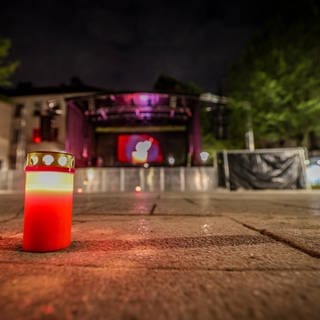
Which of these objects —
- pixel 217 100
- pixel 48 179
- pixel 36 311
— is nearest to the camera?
pixel 36 311

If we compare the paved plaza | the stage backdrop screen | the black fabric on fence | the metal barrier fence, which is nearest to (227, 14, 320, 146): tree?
the black fabric on fence

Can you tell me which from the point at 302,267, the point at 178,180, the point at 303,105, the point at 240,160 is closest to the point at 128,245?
the point at 302,267

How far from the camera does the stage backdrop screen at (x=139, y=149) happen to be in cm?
1344

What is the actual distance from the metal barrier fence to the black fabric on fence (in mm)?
1192

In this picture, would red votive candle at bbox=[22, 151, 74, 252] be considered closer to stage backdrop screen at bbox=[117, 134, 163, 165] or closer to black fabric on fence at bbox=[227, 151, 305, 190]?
black fabric on fence at bbox=[227, 151, 305, 190]

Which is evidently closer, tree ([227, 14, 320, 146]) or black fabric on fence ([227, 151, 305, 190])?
black fabric on fence ([227, 151, 305, 190])

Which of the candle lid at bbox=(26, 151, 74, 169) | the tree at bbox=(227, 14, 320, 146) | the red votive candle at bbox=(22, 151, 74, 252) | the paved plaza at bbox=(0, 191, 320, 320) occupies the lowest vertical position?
the paved plaza at bbox=(0, 191, 320, 320)

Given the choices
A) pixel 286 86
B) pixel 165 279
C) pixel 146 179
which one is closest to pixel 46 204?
pixel 165 279

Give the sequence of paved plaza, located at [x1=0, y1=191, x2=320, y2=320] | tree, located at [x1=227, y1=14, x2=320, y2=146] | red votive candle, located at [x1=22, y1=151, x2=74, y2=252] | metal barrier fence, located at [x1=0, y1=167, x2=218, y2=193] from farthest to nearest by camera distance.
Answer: tree, located at [x1=227, y1=14, x2=320, y2=146] → metal barrier fence, located at [x1=0, y1=167, x2=218, y2=193] → red votive candle, located at [x1=22, y1=151, x2=74, y2=252] → paved plaza, located at [x1=0, y1=191, x2=320, y2=320]

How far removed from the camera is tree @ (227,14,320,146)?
10125 mm

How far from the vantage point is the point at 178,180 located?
7934mm

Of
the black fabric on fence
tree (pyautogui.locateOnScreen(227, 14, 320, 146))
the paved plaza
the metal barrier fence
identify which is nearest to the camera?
the paved plaza

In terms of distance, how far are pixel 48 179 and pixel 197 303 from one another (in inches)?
28.6

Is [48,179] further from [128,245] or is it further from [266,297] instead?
[266,297]
